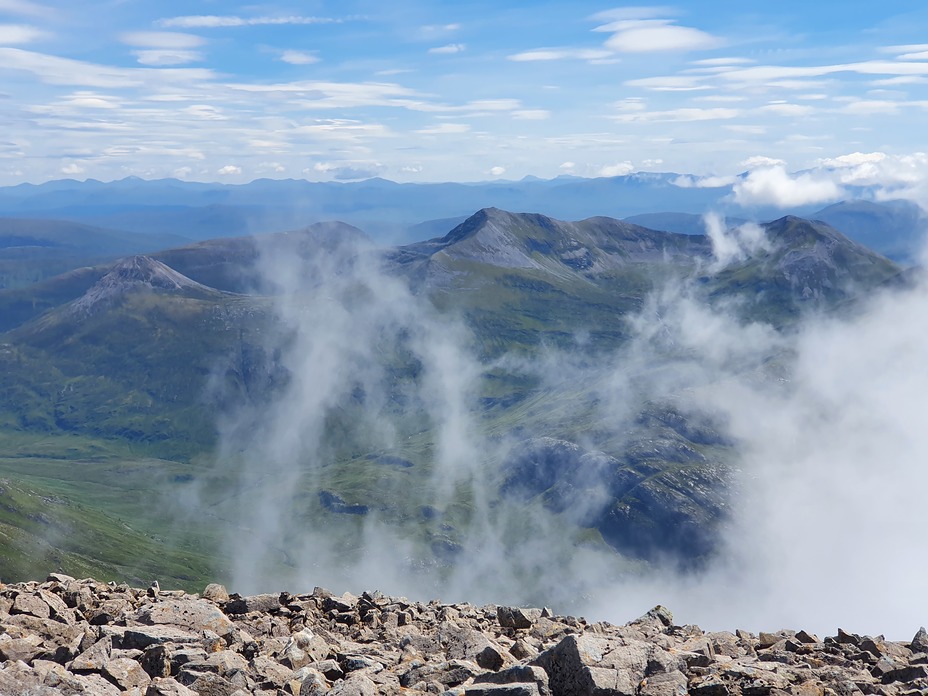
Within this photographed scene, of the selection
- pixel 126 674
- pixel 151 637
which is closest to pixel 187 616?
pixel 151 637

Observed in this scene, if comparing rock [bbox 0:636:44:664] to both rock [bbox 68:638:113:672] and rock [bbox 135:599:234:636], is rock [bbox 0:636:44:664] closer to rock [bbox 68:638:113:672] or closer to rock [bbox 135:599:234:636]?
rock [bbox 68:638:113:672]

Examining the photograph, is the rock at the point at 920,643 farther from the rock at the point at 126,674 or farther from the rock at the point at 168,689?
the rock at the point at 126,674

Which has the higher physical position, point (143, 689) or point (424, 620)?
point (143, 689)

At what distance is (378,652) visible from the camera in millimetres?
30328

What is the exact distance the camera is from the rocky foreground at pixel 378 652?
24297 millimetres

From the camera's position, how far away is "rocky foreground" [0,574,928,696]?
2430 cm

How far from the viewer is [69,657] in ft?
86.5

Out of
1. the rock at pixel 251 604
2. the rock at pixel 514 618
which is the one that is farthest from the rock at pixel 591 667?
the rock at pixel 251 604

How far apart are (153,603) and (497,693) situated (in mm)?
20132

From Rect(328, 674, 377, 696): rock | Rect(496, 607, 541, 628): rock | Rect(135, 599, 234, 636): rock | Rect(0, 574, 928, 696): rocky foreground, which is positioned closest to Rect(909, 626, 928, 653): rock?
Rect(0, 574, 928, 696): rocky foreground

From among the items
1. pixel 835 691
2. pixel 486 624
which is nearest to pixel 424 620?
pixel 486 624

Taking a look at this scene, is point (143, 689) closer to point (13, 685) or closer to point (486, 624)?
point (13, 685)

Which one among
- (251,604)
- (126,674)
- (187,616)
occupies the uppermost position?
(126,674)

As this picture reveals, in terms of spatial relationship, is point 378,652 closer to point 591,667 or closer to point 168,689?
point 168,689
